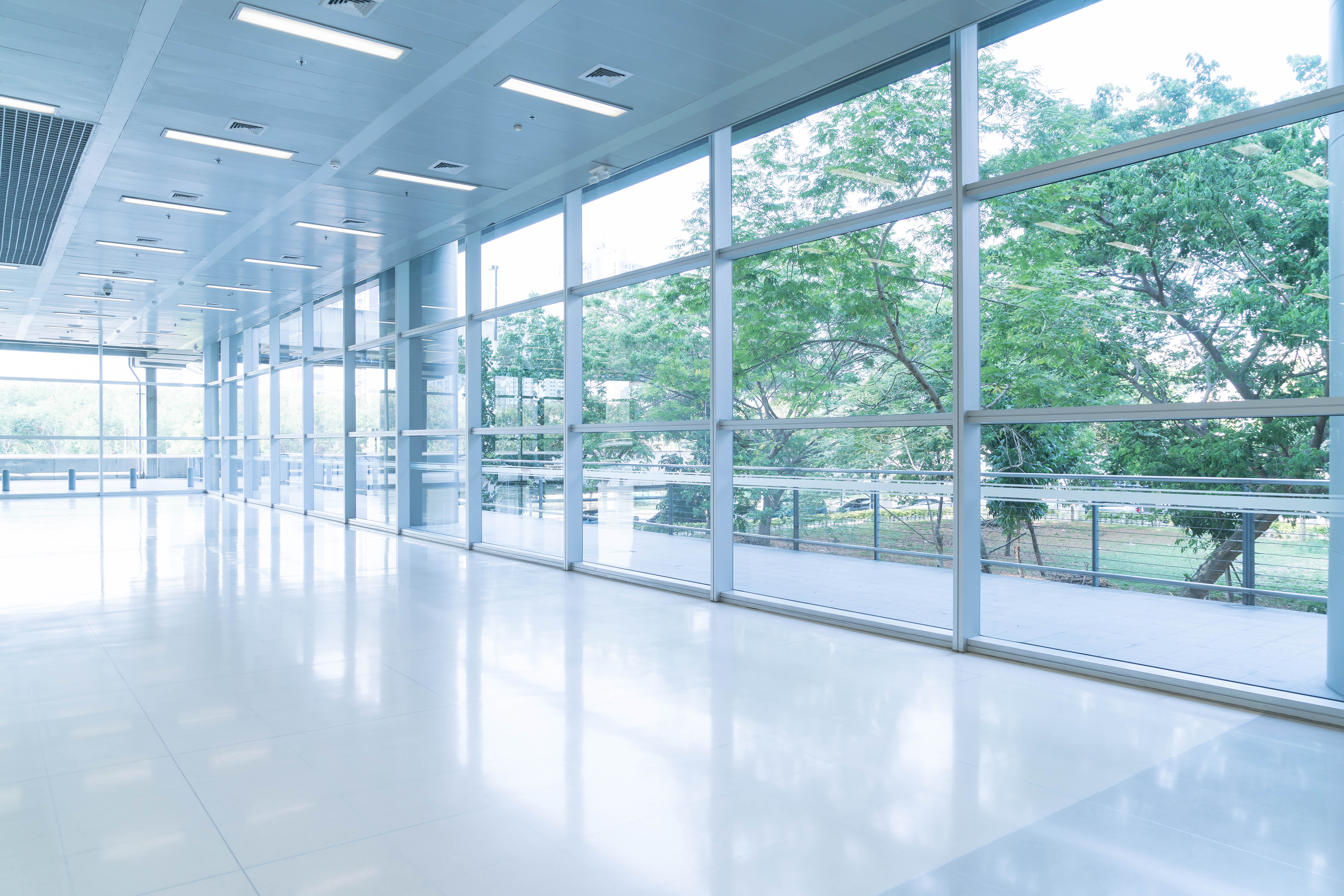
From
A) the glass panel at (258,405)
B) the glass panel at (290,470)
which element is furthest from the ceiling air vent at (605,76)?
the glass panel at (258,405)

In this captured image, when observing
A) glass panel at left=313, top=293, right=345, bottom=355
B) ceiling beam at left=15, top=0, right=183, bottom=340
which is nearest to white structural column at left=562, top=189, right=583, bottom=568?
ceiling beam at left=15, top=0, right=183, bottom=340

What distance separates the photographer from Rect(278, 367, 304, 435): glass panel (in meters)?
16.6

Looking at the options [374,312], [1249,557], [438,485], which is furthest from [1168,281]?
[374,312]

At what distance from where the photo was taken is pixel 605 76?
605cm

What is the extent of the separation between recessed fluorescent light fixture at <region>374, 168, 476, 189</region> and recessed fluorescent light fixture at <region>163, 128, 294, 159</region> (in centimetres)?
81

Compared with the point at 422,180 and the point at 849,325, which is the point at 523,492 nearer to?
the point at 422,180

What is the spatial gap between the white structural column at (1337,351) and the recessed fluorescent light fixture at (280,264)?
37.8 feet

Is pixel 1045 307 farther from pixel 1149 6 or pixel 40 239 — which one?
pixel 40 239

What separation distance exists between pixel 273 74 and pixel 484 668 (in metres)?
4.23

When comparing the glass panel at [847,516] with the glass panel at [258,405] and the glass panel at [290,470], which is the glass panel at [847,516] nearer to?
the glass panel at [290,470]

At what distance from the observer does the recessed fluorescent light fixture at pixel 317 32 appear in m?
5.08

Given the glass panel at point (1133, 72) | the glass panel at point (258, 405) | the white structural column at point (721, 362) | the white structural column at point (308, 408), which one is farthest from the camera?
the glass panel at point (258, 405)

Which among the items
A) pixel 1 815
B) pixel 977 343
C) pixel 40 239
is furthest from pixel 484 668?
pixel 40 239

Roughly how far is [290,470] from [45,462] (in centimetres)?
922
